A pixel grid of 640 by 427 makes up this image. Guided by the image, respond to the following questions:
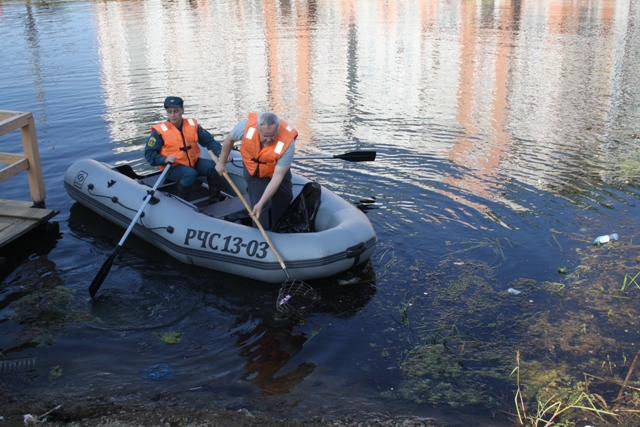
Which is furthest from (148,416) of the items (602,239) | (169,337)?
(602,239)

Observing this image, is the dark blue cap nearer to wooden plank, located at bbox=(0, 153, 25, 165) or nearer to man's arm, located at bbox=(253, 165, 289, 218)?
man's arm, located at bbox=(253, 165, 289, 218)

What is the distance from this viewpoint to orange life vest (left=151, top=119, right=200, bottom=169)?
7.05 metres

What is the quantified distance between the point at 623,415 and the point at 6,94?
1359 centimetres

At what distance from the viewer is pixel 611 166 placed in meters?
8.99

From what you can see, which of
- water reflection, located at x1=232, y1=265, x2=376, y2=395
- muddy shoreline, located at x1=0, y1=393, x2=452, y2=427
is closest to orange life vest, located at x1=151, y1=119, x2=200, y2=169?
water reflection, located at x1=232, y1=265, x2=376, y2=395

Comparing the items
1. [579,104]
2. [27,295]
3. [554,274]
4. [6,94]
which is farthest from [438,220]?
[6,94]

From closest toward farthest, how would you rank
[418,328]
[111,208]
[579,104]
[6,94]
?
[418,328], [111,208], [579,104], [6,94]

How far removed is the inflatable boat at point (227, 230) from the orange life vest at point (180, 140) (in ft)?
1.55

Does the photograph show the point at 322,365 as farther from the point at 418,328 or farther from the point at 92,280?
the point at 92,280

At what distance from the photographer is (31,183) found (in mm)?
7348

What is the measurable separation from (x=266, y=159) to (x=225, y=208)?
4.22 feet

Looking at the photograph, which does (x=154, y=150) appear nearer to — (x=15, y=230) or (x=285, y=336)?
(x=15, y=230)

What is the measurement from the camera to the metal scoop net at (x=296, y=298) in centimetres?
568

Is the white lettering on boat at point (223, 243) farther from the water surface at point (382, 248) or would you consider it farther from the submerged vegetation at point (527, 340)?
the submerged vegetation at point (527, 340)
